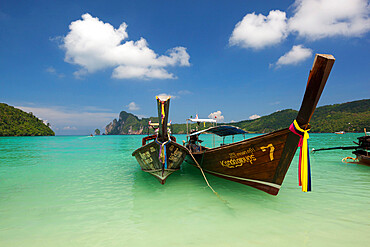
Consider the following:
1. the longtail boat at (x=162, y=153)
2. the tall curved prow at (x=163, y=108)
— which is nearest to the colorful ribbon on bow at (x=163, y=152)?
the longtail boat at (x=162, y=153)

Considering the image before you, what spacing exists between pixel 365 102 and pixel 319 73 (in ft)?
461

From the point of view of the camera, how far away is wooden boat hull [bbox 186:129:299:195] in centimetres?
468

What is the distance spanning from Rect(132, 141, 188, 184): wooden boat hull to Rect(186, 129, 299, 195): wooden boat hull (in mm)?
1775

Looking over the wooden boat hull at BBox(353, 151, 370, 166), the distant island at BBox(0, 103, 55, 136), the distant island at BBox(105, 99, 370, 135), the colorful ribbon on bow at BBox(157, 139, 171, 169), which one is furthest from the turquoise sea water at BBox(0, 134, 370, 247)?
the distant island at BBox(0, 103, 55, 136)

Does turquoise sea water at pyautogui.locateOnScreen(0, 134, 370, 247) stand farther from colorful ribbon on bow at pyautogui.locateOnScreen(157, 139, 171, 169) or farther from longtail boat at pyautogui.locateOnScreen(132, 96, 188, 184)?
colorful ribbon on bow at pyautogui.locateOnScreen(157, 139, 171, 169)

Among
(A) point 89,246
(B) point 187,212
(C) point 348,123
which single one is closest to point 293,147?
(B) point 187,212

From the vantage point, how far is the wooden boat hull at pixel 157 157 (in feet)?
23.6

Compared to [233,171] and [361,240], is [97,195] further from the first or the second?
[361,240]

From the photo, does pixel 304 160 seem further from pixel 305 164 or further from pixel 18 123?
pixel 18 123

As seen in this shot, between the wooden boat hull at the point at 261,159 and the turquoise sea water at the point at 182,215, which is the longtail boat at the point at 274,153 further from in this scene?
the turquoise sea water at the point at 182,215

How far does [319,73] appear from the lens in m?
3.33

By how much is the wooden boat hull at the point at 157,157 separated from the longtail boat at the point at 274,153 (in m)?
1.36

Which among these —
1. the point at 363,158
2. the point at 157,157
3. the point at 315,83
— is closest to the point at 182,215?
the point at 157,157

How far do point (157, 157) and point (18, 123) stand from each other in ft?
455
